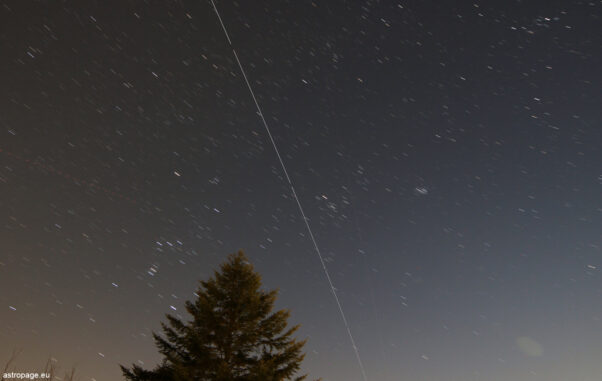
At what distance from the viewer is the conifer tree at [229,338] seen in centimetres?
1052

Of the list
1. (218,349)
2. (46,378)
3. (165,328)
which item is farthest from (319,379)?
(46,378)

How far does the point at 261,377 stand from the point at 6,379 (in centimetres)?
4065

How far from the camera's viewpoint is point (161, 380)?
1069cm

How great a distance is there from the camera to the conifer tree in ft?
34.5

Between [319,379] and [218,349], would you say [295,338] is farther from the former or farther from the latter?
[218,349]

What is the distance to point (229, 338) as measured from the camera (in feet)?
36.7

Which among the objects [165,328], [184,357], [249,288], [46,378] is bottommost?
[184,357]

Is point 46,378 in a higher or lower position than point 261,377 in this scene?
higher

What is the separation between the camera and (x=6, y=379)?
37.6 m

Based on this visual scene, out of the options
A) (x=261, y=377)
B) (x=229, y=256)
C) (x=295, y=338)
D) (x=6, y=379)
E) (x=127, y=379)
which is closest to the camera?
(x=261, y=377)

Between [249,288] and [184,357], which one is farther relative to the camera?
[249,288]

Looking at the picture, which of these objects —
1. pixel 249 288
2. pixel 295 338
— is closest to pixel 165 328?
pixel 249 288

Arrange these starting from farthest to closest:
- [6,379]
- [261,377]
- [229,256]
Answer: [6,379]
[229,256]
[261,377]

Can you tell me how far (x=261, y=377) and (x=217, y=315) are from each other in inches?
85.0
